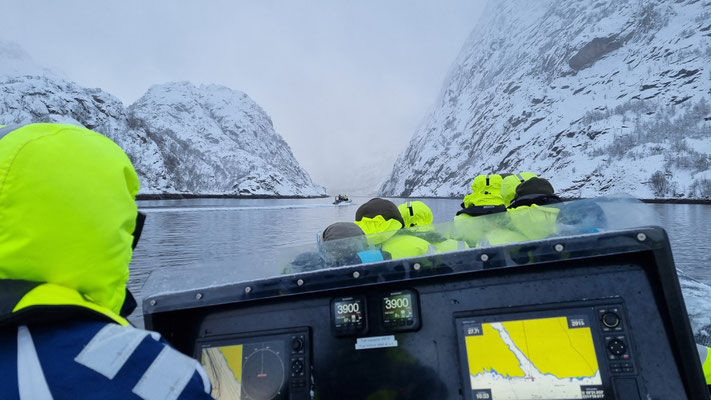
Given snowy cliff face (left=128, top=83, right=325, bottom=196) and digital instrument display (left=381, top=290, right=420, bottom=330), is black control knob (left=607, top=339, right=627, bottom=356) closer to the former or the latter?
digital instrument display (left=381, top=290, right=420, bottom=330)

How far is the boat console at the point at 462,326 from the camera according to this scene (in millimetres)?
1644

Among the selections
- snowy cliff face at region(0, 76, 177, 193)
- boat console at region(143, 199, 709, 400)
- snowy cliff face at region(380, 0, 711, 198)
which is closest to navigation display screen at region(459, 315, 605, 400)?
boat console at region(143, 199, 709, 400)

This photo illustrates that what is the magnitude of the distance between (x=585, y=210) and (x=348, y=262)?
129cm

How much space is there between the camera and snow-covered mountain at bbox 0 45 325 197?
3371 inches

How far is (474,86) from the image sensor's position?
150875 millimetres

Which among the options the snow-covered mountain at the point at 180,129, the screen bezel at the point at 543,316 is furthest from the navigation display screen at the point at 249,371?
the snow-covered mountain at the point at 180,129

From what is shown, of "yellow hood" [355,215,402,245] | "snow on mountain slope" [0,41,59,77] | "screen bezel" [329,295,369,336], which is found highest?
"snow on mountain slope" [0,41,59,77]

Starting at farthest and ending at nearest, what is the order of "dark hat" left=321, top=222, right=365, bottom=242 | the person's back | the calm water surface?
"dark hat" left=321, top=222, right=365, bottom=242, the calm water surface, the person's back

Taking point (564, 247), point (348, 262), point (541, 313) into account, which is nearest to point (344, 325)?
point (348, 262)

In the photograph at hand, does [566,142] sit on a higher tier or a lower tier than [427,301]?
higher

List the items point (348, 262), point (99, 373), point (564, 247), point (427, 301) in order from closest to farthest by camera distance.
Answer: point (99, 373), point (564, 247), point (427, 301), point (348, 262)

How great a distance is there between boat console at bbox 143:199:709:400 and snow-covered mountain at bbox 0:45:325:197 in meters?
64.7

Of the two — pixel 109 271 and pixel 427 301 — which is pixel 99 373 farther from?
pixel 427 301

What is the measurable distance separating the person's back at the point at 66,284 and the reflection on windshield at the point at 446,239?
3.69ft
